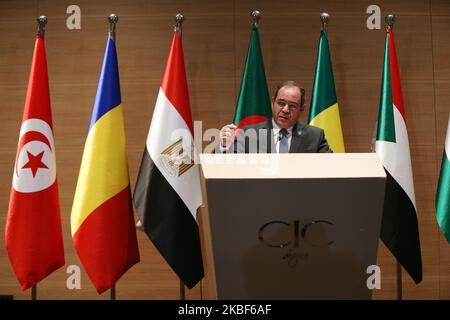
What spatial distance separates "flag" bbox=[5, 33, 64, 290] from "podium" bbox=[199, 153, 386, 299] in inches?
89.7

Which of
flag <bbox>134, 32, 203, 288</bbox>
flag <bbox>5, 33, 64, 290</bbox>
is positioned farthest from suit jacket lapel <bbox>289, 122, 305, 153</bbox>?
flag <bbox>5, 33, 64, 290</bbox>

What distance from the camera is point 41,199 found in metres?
3.45

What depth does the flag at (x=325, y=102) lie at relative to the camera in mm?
3674

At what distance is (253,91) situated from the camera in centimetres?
371

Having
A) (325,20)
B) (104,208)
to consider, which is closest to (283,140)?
(104,208)

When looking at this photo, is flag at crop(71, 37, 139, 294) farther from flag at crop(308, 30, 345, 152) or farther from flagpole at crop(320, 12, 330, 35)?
flagpole at crop(320, 12, 330, 35)

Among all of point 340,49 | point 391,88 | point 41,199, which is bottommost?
point 41,199

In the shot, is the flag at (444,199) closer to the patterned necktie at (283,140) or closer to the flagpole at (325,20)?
the flagpole at (325,20)

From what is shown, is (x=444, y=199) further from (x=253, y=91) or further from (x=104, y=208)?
(x=104, y=208)

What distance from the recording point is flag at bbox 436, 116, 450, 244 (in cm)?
352

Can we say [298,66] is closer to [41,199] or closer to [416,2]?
[416,2]
